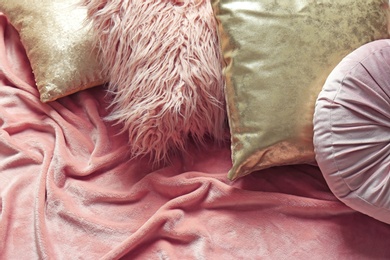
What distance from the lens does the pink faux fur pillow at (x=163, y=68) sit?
1164 millimetres

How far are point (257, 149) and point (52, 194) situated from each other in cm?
47

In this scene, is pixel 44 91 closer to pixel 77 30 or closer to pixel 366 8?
pixel 77 30

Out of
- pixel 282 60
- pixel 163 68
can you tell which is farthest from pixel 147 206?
pixel 282 60

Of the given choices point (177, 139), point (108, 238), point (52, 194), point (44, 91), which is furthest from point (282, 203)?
point (44, 91)

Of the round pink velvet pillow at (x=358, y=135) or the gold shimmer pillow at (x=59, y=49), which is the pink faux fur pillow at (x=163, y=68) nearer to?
the gold shimmer pillow at (x=59, y=49)

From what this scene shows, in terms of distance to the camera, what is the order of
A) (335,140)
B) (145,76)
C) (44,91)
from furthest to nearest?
(44,91), (145,76), (335,140)

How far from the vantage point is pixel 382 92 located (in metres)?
1.08

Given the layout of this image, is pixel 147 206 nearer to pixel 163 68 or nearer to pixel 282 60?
pixel 163 68

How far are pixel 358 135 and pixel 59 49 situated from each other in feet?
2.43

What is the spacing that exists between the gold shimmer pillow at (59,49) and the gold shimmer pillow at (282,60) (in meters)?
0.37

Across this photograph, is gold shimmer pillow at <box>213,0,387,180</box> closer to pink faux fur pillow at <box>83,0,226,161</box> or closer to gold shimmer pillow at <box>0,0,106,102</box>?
pink faux fur pillow at <box>83,0,226,161</box>

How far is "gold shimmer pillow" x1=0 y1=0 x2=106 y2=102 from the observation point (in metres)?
1.30

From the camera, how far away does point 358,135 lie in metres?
1.07

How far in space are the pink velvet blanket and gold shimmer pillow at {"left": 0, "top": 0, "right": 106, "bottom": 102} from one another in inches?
2.9
